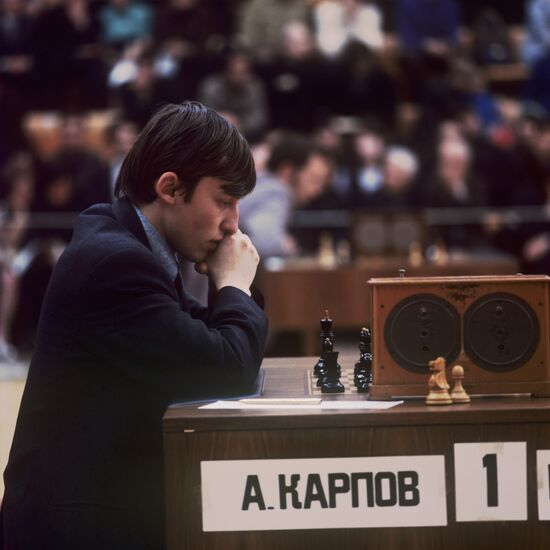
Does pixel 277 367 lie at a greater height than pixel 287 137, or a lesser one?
lesser

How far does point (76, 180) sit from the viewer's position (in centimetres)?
958

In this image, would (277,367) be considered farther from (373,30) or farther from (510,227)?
(373,30)

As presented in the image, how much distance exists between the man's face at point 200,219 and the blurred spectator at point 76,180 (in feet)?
22.5

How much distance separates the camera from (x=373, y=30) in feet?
37.0

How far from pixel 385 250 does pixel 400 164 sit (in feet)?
4.78

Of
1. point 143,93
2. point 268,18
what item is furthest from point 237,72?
point 268,18

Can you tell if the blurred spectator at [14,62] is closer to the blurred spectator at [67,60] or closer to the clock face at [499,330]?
the blurred spectator at [67,60]

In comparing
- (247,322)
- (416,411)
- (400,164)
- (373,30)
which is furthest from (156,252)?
(373,30)

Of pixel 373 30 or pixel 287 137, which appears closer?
pixel 287 137

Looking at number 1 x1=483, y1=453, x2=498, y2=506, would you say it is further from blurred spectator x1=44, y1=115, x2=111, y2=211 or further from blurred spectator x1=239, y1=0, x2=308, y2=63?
blurred spectator x1=239, y1=0, x2=308, y2=63

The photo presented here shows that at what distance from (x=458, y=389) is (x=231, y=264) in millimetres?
618

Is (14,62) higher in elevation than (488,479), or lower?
higher

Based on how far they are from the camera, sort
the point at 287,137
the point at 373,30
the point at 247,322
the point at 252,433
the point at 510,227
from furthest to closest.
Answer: the point at 373,30, the point at 510,227, the point at 287,137, the point at 247,322, the point at 252,433

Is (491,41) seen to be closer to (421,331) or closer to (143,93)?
(143,93)
